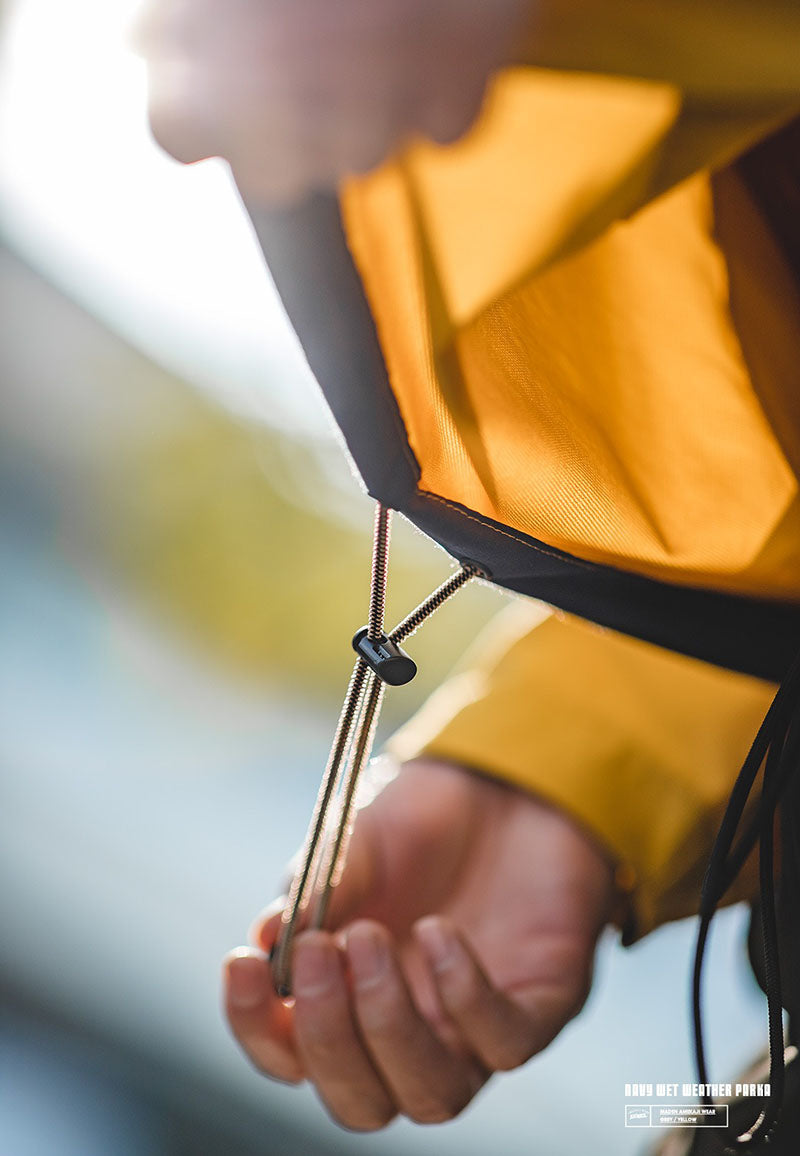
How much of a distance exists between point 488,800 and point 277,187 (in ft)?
1.46

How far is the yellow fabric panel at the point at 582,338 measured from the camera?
0.85ft

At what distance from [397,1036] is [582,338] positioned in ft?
1.20

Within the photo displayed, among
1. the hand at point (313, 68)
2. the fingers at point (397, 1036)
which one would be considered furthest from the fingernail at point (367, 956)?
the hand at point (313, 68)

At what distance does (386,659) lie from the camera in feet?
1.15

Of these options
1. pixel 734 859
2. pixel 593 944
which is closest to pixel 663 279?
pixel 734 859

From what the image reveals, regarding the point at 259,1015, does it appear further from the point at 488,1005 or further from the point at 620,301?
the point at 620,301

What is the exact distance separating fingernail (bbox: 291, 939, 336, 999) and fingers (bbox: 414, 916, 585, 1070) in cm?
5

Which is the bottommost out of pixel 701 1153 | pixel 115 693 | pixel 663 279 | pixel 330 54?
pixel 115 693

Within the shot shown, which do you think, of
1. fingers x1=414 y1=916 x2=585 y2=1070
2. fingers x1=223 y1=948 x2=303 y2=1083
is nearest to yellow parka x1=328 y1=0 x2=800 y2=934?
fingers x1=414 y1=916 x2=585 y2=1070

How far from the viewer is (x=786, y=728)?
38 cm

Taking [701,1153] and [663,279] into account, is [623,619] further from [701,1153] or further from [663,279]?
[701,1153]

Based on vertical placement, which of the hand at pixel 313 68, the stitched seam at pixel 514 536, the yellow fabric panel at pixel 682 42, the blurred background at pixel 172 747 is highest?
the hand at pixel 313 68

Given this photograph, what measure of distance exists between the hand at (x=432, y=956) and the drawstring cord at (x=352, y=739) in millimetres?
18

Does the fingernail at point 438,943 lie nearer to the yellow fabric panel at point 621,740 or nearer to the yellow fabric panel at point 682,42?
the yellow fabric panel at point 621,740
